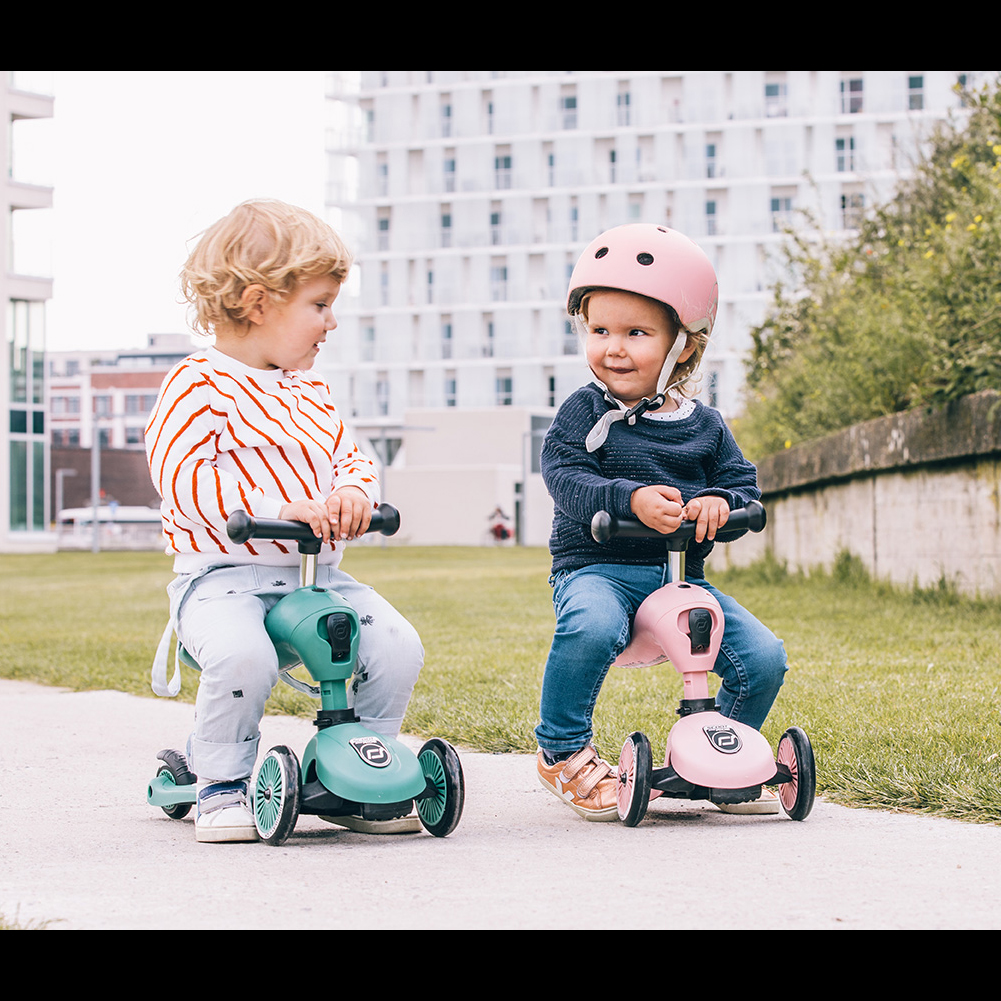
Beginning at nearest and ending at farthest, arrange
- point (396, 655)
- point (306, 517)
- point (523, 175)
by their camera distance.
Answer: point (306, 517), point (396, 655), point (523, 175)

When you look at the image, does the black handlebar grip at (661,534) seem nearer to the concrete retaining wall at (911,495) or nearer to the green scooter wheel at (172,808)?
the green scooter wheel at (172,808)

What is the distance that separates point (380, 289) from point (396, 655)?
68.3m

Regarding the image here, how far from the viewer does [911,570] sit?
8.93 metres

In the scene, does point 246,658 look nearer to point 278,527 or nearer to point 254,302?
point 278,527

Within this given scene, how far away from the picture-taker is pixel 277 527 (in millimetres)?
3023

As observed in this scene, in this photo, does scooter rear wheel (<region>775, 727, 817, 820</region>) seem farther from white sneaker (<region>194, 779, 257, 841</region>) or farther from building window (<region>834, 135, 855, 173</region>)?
building window (<region>834, 135, 855, 173</region>)

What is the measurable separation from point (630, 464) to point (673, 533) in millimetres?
309

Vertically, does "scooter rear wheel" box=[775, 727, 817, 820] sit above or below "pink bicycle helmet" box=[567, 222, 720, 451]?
below

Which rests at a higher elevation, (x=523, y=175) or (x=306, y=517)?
(x=523, y=175)

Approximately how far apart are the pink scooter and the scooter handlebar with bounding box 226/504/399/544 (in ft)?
1.60

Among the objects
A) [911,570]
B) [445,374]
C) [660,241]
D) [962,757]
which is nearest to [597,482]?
[660,241]

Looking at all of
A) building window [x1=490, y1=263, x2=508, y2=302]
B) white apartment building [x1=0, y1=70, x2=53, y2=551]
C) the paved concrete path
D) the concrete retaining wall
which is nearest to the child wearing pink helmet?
the paved concrete path

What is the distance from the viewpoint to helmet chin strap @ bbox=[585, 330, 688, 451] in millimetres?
3512

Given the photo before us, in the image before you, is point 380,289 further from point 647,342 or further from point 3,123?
point 647,342
